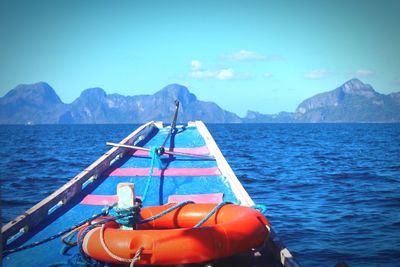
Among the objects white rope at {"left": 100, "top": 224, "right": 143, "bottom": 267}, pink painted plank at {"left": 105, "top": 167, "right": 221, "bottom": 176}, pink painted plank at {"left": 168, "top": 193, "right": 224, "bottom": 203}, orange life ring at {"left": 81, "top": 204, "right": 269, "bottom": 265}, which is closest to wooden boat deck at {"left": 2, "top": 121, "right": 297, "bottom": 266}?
pink painted plank at {"left": 105, "top": 167, "right": 221, "bottom": 176}

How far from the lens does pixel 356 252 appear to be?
7.45 metres

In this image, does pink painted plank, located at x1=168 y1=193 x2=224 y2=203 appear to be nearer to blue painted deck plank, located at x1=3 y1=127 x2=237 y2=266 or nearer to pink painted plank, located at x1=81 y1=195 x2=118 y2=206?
blue painted deck plank, located at x1=3 y1=127 x2=237 y2=266

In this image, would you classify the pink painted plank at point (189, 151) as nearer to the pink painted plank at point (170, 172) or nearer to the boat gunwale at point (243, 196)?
the boat gunwale at point (243, 196)

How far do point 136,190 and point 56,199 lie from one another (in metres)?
1.44

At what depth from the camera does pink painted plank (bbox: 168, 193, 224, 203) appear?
598cm

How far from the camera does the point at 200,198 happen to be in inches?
240

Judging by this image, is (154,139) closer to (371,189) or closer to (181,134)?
(181,134)

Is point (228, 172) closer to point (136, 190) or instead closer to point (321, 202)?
point (136, 190)

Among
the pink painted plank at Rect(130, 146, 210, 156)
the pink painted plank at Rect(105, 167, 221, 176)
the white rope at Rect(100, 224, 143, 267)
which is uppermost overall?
the pink painted plank at Rect(130, 146, 210, 156)

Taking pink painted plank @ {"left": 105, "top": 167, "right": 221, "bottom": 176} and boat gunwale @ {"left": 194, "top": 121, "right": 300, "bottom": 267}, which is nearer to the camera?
boat gunwale @ {"left": 194, "top": 121, "right": 300, "bottom": 267}

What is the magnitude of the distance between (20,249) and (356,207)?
1002 centimetres

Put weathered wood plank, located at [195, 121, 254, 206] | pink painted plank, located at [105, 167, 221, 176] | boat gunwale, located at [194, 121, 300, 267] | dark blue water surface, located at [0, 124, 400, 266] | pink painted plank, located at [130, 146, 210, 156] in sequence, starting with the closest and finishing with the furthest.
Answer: boat gunwale, located at [194, 121, 300, 267] < weathered wood plank, located at [195, 121, 254, 206] < pink painted plank, located at [105, 167, 221, 176] < dark blue water surface, located at [0, 124, 400, 266] < pink painted plank, located at [130, 146, 210, 156]

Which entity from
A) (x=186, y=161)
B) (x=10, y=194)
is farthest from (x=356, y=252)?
(x=10, y=194)

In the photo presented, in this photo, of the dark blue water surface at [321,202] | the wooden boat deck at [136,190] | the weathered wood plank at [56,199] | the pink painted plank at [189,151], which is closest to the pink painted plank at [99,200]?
the wooden boat deck at [136,190]
